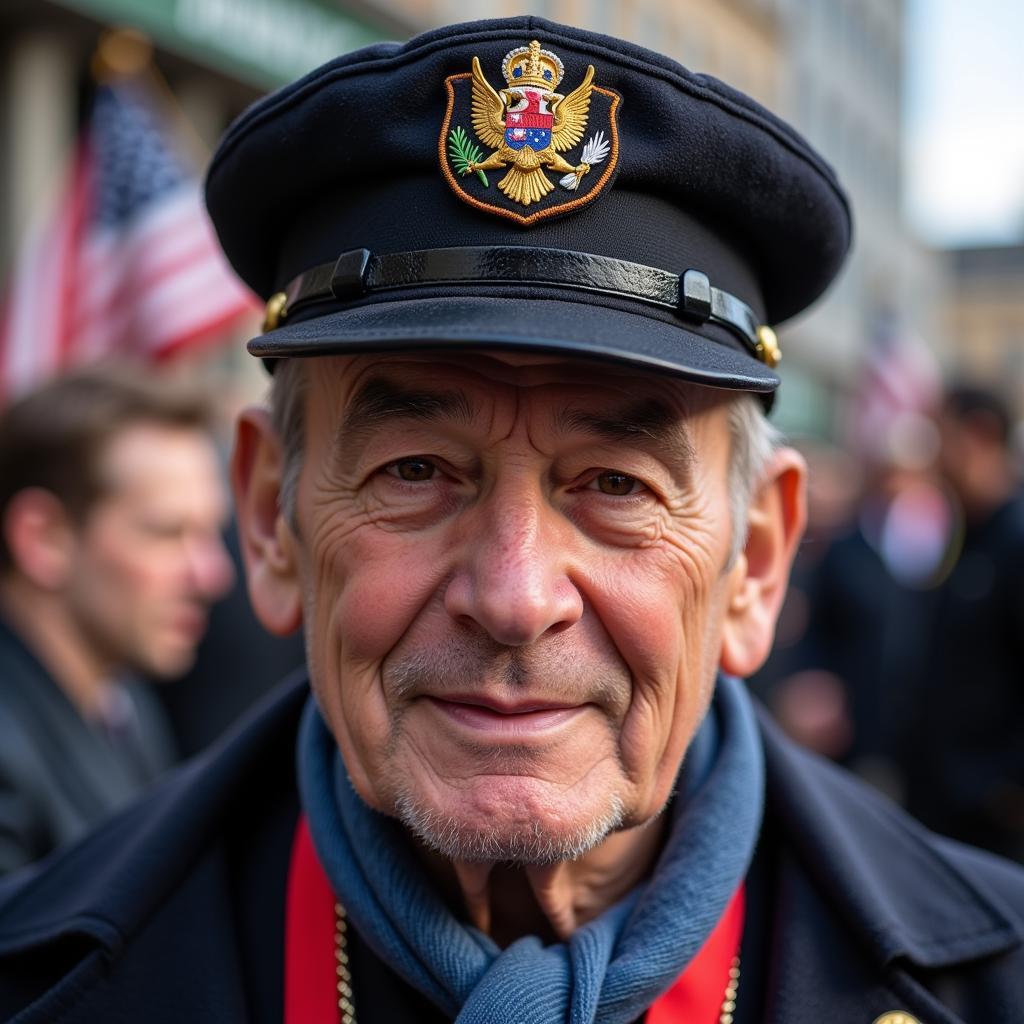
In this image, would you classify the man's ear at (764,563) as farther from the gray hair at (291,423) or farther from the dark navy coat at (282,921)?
the gray hair at (291,423)

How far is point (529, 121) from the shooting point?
1552 millimetres

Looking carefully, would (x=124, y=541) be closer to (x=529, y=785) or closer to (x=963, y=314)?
(x=529, y=785)

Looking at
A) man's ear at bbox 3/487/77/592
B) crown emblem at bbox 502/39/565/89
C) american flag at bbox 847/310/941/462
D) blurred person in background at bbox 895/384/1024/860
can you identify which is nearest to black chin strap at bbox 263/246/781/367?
crown emblem at bbox 502/39/565/89

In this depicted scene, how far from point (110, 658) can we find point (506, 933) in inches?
76.2

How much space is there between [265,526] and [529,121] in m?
0.77

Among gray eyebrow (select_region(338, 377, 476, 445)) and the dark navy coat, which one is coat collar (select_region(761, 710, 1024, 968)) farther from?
gray eyebrow (select_region(338, 377, 476, 445))

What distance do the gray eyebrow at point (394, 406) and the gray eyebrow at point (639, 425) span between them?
0.44 ft

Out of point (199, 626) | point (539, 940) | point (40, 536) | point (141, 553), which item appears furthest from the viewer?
point (199, 626)

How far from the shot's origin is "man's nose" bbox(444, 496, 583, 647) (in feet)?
4.87

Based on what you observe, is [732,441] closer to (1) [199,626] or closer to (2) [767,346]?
(2) [767,346]

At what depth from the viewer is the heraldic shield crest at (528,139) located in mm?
1551

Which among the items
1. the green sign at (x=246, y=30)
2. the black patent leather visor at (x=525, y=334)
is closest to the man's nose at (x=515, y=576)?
the black patent leather visor at (x=525, y=334)

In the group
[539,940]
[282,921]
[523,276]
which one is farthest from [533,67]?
[282,921]

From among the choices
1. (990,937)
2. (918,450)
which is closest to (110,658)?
(990,937)
